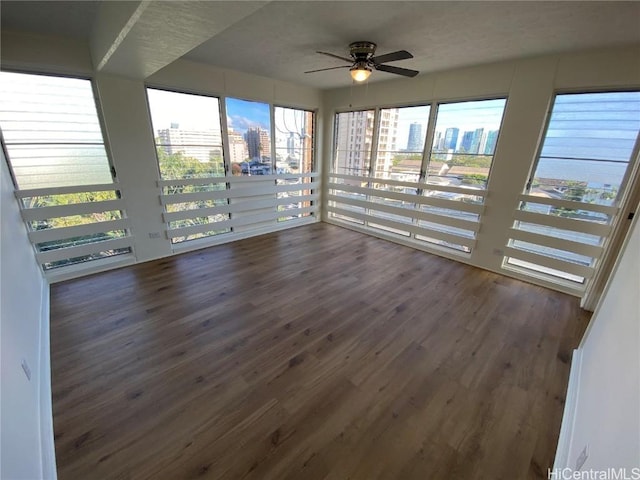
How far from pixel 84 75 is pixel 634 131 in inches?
226

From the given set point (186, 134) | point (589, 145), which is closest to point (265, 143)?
point (186, 134)

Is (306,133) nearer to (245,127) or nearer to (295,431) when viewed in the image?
(245,127)

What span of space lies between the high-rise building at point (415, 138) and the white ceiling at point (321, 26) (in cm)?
114

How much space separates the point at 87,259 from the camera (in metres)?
3.37

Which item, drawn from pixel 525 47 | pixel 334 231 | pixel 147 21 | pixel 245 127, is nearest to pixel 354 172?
pixel 334 231

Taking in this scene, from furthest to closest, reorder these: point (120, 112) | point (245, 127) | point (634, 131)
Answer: point (245, 127) → point (120, 112) → point (634, 131)

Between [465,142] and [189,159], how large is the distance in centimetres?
395

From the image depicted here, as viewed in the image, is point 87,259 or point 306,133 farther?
point 306,133

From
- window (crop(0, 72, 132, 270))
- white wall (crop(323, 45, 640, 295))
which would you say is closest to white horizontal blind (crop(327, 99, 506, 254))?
white wall (crop(323, 45, 640, 295))

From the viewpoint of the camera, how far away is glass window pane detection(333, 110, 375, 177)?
4.82 meters

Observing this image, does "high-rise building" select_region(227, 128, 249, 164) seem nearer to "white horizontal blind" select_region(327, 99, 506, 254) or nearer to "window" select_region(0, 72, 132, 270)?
"window" select_region(0, 72, 132, 270)

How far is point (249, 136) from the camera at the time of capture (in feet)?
14.5

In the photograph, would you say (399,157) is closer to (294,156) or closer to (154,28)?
(294,156)

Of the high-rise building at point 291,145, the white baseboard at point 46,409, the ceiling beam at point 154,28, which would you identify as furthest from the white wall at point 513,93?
the white baseboard at point 46,409
